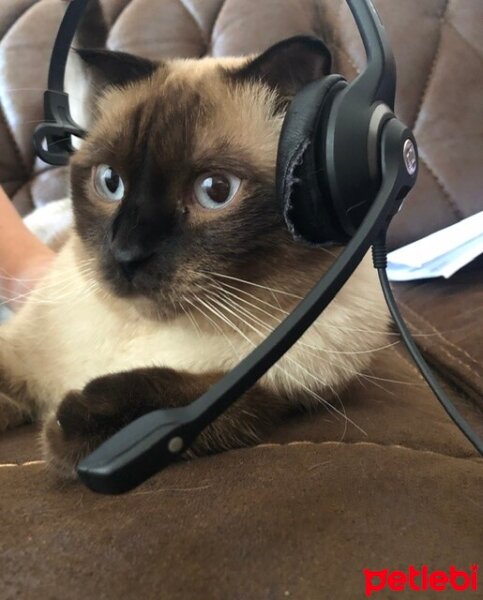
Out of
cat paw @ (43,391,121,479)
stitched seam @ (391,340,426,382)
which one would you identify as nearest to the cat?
cat paw @ (43,391,121,479)

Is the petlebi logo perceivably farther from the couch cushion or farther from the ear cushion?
the ear cushion

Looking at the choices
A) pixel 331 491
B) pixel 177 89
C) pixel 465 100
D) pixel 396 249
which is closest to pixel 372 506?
pixel 331 491

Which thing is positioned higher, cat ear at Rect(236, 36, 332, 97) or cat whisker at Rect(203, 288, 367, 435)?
cat ear at Rect(236, 36, 332, 97)

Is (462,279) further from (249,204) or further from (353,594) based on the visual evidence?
(353,594)

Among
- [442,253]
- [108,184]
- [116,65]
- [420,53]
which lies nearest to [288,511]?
[108,184]

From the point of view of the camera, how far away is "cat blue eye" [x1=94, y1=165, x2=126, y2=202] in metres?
0.76

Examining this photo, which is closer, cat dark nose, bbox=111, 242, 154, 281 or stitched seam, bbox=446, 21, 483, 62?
cat dark nose, bbox=111, 242, 154, 281

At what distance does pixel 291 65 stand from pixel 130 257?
0.97ft

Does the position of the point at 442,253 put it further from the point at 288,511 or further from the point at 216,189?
the point at 288,511

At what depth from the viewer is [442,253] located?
144cm

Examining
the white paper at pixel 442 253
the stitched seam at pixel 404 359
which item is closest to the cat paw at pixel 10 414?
the stitched seam at pixel 404 359

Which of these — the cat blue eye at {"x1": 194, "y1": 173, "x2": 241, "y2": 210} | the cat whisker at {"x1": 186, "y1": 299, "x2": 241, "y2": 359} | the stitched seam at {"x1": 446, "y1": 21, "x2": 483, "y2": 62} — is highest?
the stitched seam at {"x1": 446, "y1": 21, "x2": 483, "y2": 62}

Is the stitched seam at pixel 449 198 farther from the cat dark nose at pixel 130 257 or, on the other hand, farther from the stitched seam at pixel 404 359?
the cat dark nose at pixel 130 257

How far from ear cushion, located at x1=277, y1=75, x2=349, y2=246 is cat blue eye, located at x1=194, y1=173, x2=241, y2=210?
0.28 ft
